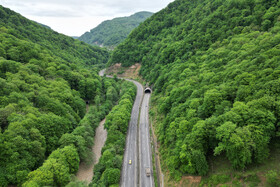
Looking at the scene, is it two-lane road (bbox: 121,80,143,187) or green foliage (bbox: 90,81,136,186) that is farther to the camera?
two-lane road (bbox: 121,80,143,187)

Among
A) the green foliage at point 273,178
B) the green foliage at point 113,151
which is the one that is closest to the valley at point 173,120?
the green foliage at point 273,178

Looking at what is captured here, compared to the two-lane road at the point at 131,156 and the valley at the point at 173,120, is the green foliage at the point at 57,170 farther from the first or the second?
the two-lane road at the point at 131,156

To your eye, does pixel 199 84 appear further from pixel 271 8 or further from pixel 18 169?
pixel 18 169

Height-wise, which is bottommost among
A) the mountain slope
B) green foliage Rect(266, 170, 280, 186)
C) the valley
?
green foliage Rect(266, 170, 280, 186)

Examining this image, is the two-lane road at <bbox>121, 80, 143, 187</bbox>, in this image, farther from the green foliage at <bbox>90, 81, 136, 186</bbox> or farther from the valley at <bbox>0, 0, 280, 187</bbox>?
the green foliage at <bbox>90, 81, 136, 186</bbox>

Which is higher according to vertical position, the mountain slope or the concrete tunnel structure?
the mountain slope

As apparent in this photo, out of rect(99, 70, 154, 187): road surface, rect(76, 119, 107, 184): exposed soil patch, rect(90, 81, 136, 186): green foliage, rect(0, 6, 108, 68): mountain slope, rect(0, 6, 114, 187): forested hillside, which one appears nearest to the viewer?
rect(0, 6, 114, 187): forested hillside

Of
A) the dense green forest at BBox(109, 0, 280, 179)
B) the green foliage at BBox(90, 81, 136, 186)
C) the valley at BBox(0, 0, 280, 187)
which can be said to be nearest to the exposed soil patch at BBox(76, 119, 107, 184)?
the valley at BBox(0, 0, 280, 187)

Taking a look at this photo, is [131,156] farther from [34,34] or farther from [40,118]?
[34,34]
